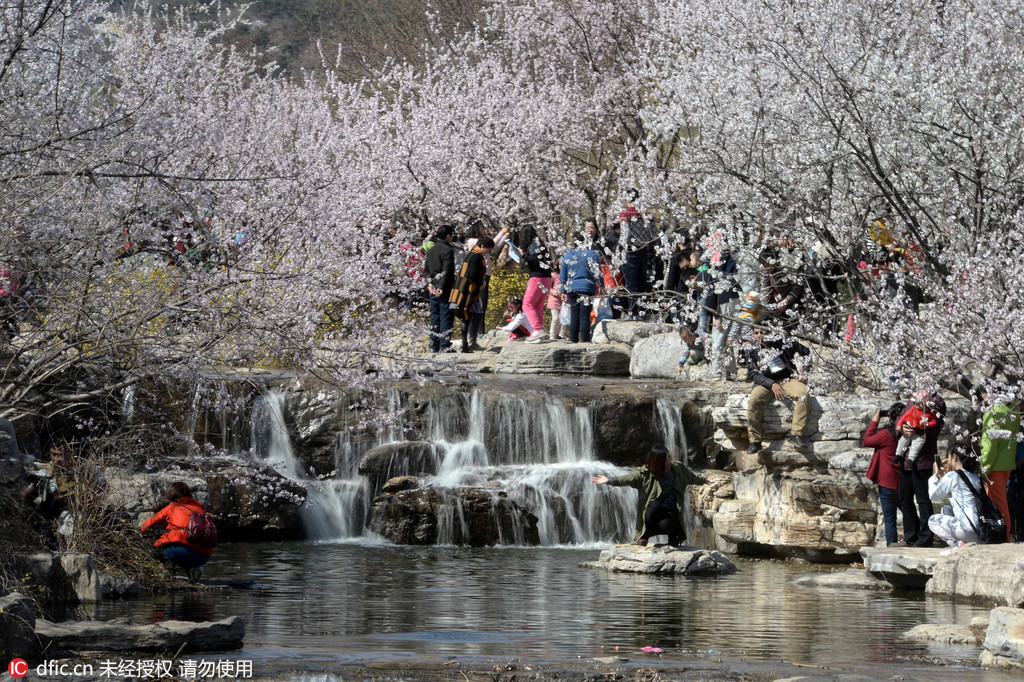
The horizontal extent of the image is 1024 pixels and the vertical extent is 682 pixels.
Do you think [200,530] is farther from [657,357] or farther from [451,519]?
[657,357]

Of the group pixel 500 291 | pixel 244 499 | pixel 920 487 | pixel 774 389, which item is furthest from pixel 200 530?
pixel 500 291

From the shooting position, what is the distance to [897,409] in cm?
1423

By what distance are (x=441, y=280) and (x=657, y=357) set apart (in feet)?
11.5

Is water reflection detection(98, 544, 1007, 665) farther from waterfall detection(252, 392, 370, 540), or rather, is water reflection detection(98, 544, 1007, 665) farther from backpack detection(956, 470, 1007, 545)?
waterfall detection(252, 392, 370, 540)

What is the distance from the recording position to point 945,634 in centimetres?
976

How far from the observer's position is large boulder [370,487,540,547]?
16.5m

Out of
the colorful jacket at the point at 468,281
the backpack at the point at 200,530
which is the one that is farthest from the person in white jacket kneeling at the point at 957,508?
the colorful jacket at the point at 468,281

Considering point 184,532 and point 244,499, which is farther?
point 244,499

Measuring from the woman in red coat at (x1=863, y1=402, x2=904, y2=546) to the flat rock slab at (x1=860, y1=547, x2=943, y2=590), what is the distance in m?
0.94

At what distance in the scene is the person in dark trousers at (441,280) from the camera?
2122 centimetres

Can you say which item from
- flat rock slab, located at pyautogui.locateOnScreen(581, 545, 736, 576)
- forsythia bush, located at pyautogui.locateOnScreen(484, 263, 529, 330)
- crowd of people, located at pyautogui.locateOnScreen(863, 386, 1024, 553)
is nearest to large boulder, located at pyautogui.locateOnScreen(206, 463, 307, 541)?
flat rock slab, located at pyautogui.locateOnScreen(581, 545, 736, 576)

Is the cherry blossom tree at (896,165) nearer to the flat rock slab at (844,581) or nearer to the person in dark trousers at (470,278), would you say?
the flat rock slab at (844,581)

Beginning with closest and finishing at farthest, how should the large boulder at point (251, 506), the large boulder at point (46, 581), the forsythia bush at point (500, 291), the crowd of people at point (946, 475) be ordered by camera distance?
the large boulder at point (46, 581)
the crowd of people at point (946, 475)
the large boulder at point (251, 506)
the forsythia bush at point (500, 291)

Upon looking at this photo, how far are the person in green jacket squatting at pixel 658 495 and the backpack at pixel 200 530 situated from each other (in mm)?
4222
